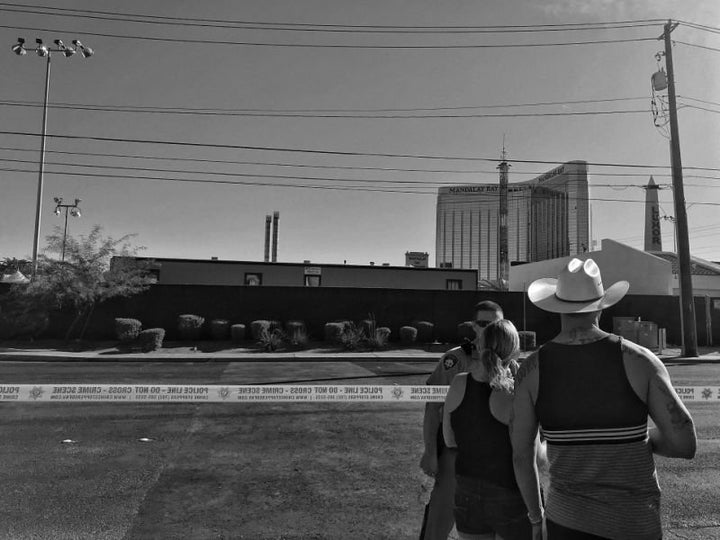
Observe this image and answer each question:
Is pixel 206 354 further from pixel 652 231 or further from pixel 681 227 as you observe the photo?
pixel 652 231

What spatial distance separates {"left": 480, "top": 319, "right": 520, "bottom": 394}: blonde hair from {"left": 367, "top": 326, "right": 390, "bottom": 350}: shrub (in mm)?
18244

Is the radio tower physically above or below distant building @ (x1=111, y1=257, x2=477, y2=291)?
above

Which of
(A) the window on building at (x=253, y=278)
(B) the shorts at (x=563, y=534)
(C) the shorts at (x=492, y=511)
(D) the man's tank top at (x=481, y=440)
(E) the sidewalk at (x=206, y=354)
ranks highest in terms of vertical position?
(A) the window on building at (x=253, y=278)

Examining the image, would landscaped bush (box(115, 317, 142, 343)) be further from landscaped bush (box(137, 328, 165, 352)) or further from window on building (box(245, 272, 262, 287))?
window on building (box(245, 272, 262, 287))

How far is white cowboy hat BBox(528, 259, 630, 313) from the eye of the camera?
2320mm

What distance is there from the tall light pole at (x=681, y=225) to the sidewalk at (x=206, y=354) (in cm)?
103

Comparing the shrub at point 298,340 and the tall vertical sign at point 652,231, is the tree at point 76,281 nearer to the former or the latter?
the shrub at point 298,340

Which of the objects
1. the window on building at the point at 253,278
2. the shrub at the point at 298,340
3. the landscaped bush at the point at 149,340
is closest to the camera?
the landscaped bush at the point at 149,340

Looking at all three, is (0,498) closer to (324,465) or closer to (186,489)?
(186,489)

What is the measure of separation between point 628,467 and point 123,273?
2200 cm

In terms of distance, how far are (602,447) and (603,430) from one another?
0.07 m

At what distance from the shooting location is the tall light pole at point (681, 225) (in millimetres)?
20297

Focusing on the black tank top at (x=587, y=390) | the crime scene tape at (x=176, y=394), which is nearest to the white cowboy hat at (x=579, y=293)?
the black tank top at (x=587, y=390)

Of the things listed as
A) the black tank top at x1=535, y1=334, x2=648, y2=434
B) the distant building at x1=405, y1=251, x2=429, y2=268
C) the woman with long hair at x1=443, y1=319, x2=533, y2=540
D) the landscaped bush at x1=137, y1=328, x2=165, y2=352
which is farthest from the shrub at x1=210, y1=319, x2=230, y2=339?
the distant building at x1=405, y1=251, x2=429, y2=268
